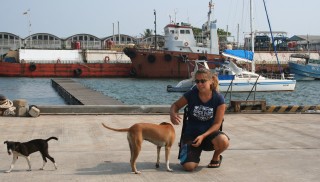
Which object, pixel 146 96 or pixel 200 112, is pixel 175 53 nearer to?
pixel 146 96

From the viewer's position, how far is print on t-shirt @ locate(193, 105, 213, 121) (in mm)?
6656

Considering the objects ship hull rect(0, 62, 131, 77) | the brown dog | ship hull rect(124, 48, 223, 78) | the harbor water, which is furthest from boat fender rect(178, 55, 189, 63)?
the brown dog

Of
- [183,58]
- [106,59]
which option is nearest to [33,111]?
[183,58]

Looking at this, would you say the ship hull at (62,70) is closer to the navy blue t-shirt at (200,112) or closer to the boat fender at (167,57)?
the boat fender at (167,57)

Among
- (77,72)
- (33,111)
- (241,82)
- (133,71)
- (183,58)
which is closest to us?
(33,111)

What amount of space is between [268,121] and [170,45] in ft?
172

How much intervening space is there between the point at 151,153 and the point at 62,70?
6290 centimetres

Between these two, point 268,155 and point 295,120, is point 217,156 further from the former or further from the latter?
Result: point 295,120

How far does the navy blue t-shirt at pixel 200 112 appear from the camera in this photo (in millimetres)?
6652

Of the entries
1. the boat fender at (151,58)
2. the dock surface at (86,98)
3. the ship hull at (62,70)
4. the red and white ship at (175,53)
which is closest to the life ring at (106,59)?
the ship hull at (62,70)

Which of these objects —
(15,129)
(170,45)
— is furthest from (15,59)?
(15,129)

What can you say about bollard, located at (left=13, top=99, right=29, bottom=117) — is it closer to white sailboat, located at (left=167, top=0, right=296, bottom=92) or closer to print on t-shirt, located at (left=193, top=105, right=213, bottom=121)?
print on t-shirt, located at (left=193, top=105, right=213, bottom=121)

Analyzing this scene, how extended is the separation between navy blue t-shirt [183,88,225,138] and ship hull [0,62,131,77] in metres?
62.7

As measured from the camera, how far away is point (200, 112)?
21.9ft
